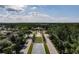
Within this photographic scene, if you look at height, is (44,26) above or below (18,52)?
above

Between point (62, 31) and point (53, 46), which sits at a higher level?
point (62, 31)

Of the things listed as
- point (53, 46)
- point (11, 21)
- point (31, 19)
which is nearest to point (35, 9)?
point (31, 19)

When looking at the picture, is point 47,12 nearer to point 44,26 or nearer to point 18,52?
point 44,26

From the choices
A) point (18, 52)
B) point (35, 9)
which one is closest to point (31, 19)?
point (35, 9)

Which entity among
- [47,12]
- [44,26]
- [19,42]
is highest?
[47,12]

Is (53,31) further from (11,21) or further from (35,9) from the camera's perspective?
(11,21)

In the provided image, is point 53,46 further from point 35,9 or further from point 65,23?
point 35,9
